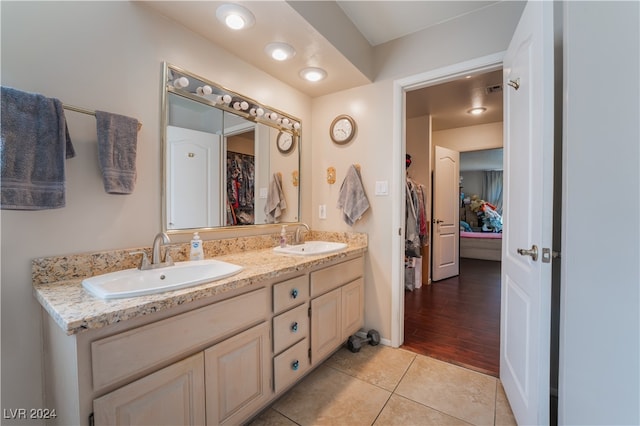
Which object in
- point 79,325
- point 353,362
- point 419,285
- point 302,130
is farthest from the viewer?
point 419,285

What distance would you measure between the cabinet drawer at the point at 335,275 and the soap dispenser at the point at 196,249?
0.67 m

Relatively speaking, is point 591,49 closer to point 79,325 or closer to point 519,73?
point 519,73

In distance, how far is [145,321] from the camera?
37.4 inches

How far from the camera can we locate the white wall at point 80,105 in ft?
3.50

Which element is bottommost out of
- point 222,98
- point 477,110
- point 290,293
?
point 290,293

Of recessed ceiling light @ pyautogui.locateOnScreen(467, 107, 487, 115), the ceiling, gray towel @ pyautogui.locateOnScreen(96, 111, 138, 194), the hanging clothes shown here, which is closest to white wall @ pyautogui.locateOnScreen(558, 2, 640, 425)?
the ceiling

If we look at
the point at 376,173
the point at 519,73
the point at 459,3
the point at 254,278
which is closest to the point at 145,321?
the point at 254,278

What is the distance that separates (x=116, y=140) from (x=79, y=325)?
2.80ft

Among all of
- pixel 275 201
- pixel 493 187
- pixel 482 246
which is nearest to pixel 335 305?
pixel 275 201

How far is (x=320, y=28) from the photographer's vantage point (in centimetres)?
165

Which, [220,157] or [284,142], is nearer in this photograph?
[220,157]

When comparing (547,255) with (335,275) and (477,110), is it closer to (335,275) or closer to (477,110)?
(335,275)

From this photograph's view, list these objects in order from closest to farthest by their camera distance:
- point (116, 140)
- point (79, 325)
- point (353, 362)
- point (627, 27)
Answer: point (79, 325) < point (627, 27) < point (116, 140) < point (353, 362)

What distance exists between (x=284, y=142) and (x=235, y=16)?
3.21ft
